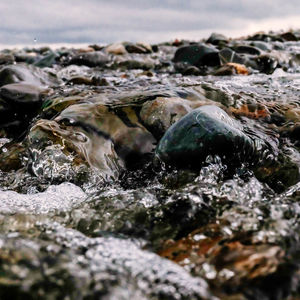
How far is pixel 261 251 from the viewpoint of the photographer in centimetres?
154

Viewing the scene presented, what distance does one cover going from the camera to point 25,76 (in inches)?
221

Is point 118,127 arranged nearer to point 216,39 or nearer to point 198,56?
point 198,56

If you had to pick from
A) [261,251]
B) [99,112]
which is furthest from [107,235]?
[99,112]

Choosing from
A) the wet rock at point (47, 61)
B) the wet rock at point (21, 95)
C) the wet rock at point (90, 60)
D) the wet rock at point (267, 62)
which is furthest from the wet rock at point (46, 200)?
the wet rock at point (47, 61)

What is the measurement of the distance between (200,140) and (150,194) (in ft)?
1.73

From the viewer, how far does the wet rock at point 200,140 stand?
2.58 m

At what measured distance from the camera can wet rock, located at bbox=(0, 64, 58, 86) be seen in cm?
535

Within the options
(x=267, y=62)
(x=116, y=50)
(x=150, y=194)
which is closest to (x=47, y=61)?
(x=116, y=50)

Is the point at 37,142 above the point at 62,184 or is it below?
above

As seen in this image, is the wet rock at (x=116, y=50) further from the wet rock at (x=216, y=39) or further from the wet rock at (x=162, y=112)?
the wet rock at (x=162, y=112)

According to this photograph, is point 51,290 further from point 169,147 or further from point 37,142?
point 37,142

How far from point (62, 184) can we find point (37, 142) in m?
0.47

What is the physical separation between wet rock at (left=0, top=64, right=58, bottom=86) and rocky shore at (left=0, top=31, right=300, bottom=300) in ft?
3.11

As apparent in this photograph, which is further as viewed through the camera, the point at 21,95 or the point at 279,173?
the point at 21,95
